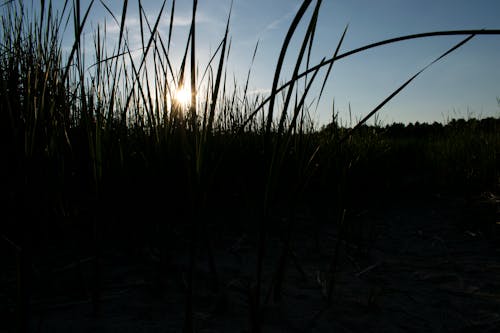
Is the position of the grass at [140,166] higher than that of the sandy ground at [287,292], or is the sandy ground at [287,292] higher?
the grass at [140,166]

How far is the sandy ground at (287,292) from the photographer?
2.73 ft

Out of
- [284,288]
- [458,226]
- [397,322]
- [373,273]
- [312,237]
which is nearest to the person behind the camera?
[397,322]

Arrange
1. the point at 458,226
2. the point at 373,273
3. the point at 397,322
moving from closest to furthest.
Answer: the point at 397,322 < the point at 373,273 < the point at 458,226

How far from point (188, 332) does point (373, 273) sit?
84 centimetres

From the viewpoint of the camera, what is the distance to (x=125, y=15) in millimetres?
646

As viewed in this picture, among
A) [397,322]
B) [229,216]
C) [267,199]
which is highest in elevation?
[267,199]

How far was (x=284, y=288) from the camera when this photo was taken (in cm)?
105

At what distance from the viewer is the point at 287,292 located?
1026 millimetres

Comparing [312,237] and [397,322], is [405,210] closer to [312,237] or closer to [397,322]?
[312,237]

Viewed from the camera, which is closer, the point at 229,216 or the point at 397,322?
the point at 397,322

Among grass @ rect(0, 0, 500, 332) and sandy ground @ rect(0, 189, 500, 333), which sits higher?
grass @ rect(0, 0, 500, 332)

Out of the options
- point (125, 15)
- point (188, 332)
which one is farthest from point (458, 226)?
point (125, 15)

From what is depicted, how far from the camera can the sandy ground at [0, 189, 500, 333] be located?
2.73 feet

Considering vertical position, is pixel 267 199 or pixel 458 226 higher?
pixel 267 199
